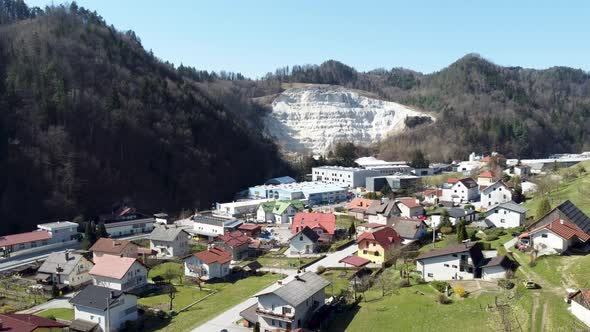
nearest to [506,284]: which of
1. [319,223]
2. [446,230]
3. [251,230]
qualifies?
[446,230]

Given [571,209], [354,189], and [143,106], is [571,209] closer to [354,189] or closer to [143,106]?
[354,189]

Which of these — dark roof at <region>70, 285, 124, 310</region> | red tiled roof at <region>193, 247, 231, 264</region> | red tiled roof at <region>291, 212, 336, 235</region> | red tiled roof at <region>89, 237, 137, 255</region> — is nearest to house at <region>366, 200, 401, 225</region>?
red tiled roof at <region>291, 212, 336, 235</region>

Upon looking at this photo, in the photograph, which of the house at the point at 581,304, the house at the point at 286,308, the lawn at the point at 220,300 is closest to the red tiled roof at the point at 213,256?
the lawn at the point at 220,300

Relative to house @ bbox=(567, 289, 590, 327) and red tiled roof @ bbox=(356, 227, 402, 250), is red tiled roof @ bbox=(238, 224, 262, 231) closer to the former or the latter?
red tiled roof @ bbox=(356, 227, 402, 250)

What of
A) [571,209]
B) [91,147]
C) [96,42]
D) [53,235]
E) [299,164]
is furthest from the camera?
[299,164]

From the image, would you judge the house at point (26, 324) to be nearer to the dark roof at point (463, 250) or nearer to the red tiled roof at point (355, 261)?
the red tiled roof at point (355, 261)

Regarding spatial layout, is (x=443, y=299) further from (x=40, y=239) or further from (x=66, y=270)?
(x=40, y=239)

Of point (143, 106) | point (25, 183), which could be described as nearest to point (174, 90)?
point (143, 106)
